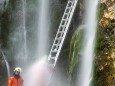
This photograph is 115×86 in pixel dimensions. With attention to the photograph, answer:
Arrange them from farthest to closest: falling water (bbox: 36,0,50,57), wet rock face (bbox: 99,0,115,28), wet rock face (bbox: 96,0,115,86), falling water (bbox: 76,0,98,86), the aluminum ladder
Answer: falling water (bbox: 36,0,50,57), the aluminum ladder, falling water (bbox: 76,0,98,86), wet rock face (bbox: 99,0,115,28), wet rock face (bbox: 96,0,115,86)

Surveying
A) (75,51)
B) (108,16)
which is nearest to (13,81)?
(75,51)

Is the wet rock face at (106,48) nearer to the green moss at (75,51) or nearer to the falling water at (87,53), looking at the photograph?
the falling water at (87,53)

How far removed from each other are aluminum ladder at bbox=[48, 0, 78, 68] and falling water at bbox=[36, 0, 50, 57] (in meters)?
0.72

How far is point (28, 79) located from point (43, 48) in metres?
1.33

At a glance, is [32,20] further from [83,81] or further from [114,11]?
[114,11]

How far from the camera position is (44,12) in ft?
51.4

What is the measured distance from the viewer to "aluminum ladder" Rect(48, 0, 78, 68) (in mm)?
13639

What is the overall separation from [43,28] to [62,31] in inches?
56.9

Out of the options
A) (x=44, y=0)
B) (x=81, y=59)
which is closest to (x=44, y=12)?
(x=44, y=0)

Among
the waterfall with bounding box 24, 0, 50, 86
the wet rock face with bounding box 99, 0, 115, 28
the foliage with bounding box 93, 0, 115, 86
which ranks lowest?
the waterfall with bounding box 24, 0, 50, 86

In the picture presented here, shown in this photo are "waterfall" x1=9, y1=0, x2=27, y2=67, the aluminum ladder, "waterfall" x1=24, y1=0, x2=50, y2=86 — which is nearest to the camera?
the aluminum ladder

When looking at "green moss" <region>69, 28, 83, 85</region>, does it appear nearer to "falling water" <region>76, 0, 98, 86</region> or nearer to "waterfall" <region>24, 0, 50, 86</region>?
"falling water" <region>76, 0, 98, 86</region>

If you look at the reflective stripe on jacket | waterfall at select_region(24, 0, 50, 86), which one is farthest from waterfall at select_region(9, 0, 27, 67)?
the reflective stripe on jacket

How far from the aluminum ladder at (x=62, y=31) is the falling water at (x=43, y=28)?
72cm
